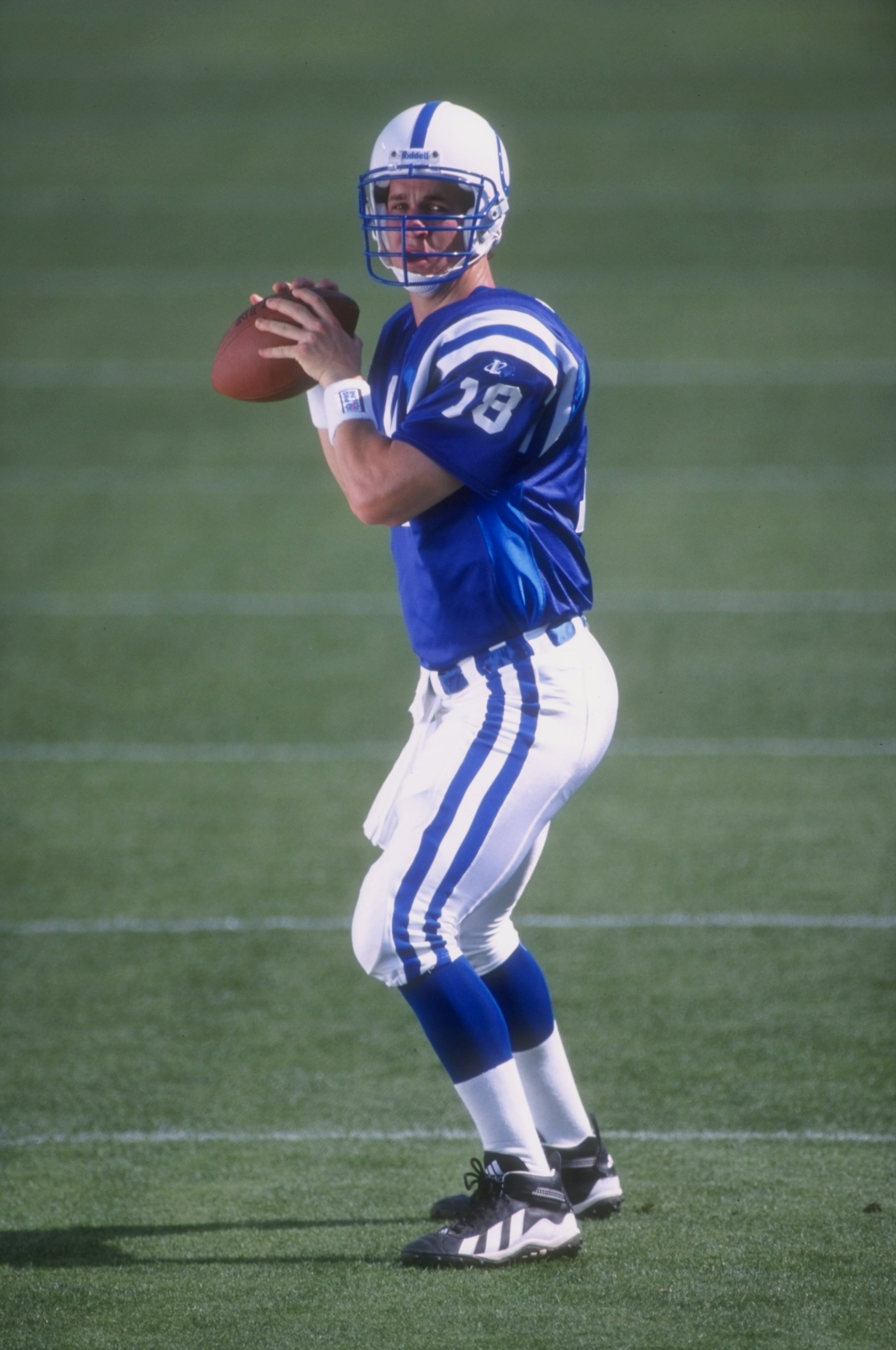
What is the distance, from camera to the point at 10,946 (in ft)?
14.5

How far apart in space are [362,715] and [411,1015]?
221 cm

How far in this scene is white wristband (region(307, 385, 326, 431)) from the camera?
2.85 m

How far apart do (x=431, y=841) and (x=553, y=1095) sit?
0.62 m

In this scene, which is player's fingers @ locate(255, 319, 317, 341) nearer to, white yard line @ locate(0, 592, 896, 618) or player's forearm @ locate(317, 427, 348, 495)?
player's forearm @ locate(317, 427, 348, 495)

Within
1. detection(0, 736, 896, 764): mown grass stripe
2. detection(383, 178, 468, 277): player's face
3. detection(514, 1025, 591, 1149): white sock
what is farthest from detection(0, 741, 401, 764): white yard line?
detection(383, 178, 468, 277): player's face

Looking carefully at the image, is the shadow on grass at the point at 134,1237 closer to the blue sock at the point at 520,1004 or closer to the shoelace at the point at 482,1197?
the shoelace at the point at 482,1197

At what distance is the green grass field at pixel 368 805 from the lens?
2855 millimetres

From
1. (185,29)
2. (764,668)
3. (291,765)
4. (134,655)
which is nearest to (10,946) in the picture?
(291,765)

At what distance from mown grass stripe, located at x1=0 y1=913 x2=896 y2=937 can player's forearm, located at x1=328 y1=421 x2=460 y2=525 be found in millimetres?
2124

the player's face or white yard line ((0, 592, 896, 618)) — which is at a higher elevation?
the player's face

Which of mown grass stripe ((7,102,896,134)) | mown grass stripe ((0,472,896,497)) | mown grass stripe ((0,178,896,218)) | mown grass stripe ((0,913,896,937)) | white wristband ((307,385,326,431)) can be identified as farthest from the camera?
mown grass stripe ((7,102,896,134))

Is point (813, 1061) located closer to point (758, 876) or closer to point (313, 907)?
point (758, 876)

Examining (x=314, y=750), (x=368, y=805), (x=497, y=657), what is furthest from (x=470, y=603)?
(x=314, y=750)

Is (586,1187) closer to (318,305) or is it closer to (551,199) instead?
(318,305)
